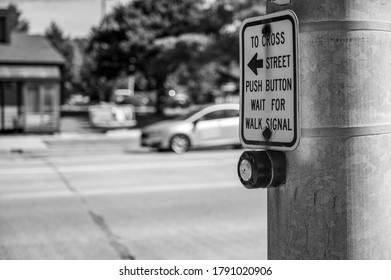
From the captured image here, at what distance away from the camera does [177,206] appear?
28.7ft

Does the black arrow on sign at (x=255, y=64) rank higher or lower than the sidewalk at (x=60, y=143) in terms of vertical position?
higher

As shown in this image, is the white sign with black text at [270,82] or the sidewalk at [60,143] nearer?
the white sign with black text at [270,82]

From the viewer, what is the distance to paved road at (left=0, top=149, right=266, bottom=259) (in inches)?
253

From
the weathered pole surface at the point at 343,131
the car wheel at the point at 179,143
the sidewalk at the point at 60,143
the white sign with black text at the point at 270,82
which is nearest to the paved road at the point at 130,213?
the car wheel at the point at 179,143

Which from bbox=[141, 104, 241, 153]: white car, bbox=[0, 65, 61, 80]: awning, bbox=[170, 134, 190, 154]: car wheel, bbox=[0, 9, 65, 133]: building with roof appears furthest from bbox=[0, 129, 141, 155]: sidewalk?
bbox=[0, 65, 61, 80]: awning

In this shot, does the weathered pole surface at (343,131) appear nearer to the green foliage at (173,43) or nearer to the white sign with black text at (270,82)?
the white sign with black text at (270,82)

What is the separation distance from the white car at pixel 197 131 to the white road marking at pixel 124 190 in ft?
20.4

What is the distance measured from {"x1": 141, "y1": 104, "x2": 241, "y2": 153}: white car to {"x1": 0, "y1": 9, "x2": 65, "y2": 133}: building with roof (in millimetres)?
7101

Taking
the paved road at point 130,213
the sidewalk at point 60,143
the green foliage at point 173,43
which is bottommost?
the paved road at point 130,213

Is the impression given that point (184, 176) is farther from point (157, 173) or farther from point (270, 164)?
point (270, 164)

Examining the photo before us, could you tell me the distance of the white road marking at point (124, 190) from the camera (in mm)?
9711

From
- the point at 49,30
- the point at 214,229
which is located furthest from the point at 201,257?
the point at 49,30

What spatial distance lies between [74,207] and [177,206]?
1450mm

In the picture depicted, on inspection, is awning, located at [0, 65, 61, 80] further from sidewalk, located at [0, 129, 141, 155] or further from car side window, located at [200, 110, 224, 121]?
car side window, located at [200, 110, 224, 121]
